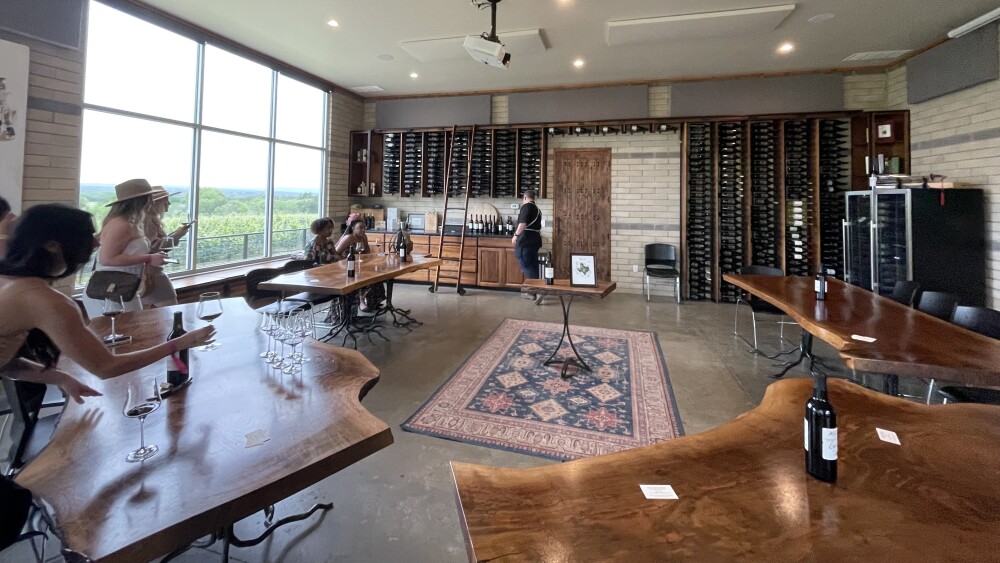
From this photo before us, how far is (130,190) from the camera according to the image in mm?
2848

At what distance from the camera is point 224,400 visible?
1400mm

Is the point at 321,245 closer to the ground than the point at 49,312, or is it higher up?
higher up

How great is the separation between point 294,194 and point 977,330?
8.33 meters

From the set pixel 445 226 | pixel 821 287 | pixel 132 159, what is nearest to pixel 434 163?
pixel 445 226

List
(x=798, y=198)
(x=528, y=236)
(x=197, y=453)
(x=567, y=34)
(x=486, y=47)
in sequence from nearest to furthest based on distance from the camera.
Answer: (x=197, y=453), (x=486, y=47), (x=567, y=34), (x=798, y=198), (x=528, y=236)

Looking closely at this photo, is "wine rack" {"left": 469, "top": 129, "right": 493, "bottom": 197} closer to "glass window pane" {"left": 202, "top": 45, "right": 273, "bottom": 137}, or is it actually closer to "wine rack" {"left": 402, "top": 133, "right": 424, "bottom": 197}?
"wine rack" {"left": 402, "top": 133, "right": 424, "bottom": 197}

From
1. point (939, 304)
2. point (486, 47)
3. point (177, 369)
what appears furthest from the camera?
point (486, 47)

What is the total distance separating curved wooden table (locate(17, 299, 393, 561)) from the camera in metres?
0.84

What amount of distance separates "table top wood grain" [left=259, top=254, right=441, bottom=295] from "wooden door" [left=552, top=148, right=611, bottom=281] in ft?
11.2

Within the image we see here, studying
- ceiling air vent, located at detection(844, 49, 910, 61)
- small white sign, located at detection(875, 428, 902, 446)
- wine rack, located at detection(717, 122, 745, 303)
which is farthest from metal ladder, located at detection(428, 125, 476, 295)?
small white sign, located at detection(875, 428, 902, 446)

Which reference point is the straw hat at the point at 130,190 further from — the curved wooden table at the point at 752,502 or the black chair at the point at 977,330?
the black chair at the point at 977,330

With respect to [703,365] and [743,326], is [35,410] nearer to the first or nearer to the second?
[703,365]

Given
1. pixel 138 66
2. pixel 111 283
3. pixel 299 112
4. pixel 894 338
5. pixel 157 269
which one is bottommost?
pixel 894 338

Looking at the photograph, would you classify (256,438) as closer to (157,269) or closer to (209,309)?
(209,309)
